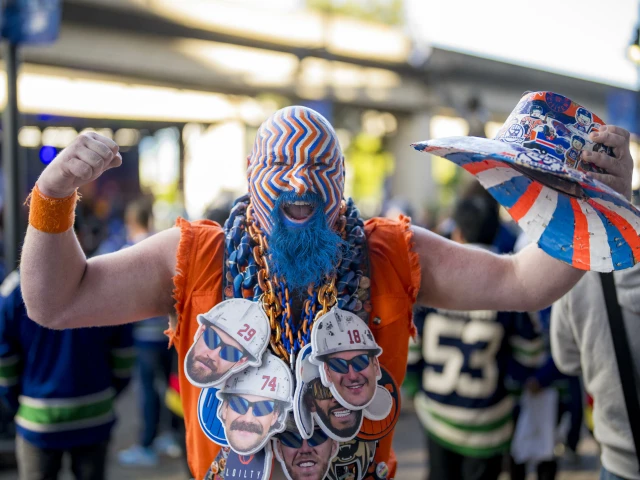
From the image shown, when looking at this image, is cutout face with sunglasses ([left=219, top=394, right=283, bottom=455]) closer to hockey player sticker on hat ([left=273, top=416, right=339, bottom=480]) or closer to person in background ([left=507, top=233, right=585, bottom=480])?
hockey player sticker on hat ([left=273, top=416, right=339, bottom=480])

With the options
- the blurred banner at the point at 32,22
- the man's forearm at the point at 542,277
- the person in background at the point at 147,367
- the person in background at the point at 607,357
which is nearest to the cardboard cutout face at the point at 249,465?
the man's forearm at the point at 542,277

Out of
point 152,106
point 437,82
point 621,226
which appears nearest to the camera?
point 621,226

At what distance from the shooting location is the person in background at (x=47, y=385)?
329cm

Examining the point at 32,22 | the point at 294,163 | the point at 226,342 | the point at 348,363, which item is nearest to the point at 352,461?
the point at 348,363

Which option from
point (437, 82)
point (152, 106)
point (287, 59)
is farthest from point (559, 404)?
point (437, 82)

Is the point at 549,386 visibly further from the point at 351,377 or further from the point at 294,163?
the point at 294,163

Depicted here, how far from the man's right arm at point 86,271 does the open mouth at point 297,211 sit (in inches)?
12.4

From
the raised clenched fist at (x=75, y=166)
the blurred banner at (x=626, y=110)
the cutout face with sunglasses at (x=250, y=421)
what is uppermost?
the blurred banner at (x=626, y=110)

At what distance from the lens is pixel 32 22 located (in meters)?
3.91

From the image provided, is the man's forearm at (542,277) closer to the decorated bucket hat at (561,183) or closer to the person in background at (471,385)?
→ the decorated bucket hat at (561,183)

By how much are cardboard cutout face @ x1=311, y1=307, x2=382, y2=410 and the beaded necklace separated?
44 mm

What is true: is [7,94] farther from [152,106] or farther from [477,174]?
[152,106]

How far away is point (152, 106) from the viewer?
48.8 ft

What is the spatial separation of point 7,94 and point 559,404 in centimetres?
434
